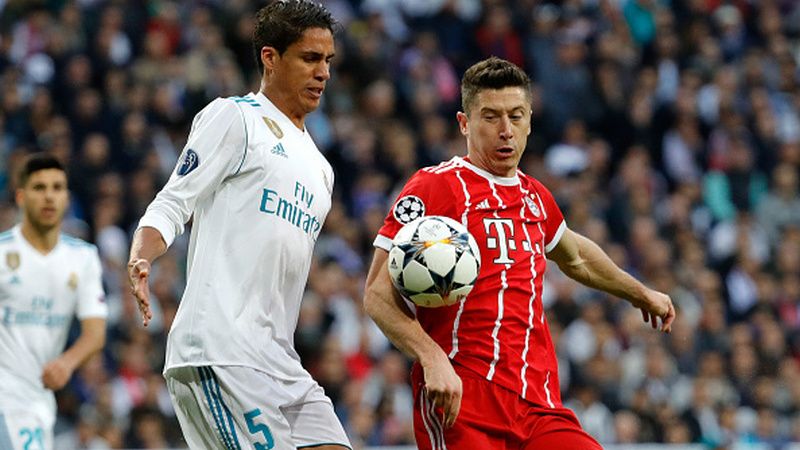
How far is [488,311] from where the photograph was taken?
6.08 m

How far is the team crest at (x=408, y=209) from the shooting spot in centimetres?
604

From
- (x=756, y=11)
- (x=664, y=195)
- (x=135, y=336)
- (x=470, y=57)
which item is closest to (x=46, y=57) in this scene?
(x=135, y=336)

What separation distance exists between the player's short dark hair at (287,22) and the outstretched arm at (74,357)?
266 cm

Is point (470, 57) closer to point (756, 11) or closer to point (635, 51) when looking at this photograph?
point (635, 51)

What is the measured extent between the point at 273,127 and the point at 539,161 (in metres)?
9.97

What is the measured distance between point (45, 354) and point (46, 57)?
699cm

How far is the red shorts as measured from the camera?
5918 millimetres

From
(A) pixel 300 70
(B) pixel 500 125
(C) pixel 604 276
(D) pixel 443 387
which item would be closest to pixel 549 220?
(C) pixel 604 276

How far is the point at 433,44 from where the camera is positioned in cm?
1659

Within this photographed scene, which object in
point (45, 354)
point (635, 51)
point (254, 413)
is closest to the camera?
point (254, 413)

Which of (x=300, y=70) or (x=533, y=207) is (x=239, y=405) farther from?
(x=533, y=207)

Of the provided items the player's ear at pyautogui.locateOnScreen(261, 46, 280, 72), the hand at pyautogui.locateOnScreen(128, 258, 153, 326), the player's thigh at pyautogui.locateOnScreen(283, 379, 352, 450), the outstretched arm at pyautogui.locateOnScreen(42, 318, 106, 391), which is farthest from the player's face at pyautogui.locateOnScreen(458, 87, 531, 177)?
the outstretched arm at pyautogui.locateOnScreen(42, 318, 106, 391)

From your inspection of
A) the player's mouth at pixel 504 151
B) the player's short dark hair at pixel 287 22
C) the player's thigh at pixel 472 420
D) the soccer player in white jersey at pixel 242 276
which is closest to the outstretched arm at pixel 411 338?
the player's thigh at pixel 472 420

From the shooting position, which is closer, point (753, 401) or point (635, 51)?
point (753, 401)
